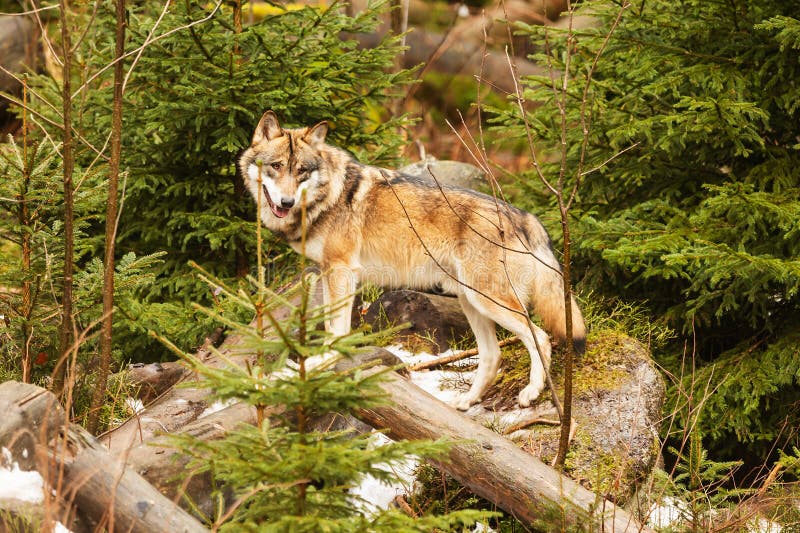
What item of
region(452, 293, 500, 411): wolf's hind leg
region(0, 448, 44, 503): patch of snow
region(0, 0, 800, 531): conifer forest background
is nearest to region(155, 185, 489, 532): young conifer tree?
region(0, 448, 44, 503): patch of snow

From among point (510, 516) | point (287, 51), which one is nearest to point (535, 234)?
point (510, 516)

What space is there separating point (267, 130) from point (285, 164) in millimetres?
311

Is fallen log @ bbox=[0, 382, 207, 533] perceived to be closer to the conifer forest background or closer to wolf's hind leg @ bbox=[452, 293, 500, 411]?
the conifer forest background

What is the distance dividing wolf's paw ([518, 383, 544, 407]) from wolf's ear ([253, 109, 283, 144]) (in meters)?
2.50

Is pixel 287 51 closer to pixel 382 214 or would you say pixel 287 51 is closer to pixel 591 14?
pixel 382 214

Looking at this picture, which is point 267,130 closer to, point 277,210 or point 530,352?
point 277,210

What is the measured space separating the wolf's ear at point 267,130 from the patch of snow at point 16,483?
9.69ft

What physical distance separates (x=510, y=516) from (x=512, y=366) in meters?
1.49

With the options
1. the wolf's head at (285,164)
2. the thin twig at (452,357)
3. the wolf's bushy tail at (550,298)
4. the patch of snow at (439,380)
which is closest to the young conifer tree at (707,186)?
the wolf's bushy tail at (550,298)

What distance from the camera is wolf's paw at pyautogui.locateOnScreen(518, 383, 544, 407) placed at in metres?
5.15

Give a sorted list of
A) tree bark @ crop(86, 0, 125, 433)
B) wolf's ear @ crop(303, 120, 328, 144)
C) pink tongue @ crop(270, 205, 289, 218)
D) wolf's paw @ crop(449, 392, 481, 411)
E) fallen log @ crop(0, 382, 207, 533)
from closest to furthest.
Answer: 1. fallen log @ crop(0, 382, 207, 533)
2. tree bark @ crop(86, 0, 125, 433)
3. wolf's paw @ crop(449, 392, 481, 411)
4. pink tongue @ crop(270, 205, 289, 218)
5. wolf's ear @ crop(303, 120, 328, 144)

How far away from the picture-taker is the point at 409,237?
5.61 meters

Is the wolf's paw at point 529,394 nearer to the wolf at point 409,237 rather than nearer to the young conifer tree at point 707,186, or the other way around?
the wolf at point 409,237

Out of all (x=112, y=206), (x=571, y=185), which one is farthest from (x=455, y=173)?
(x=112, y=206)
